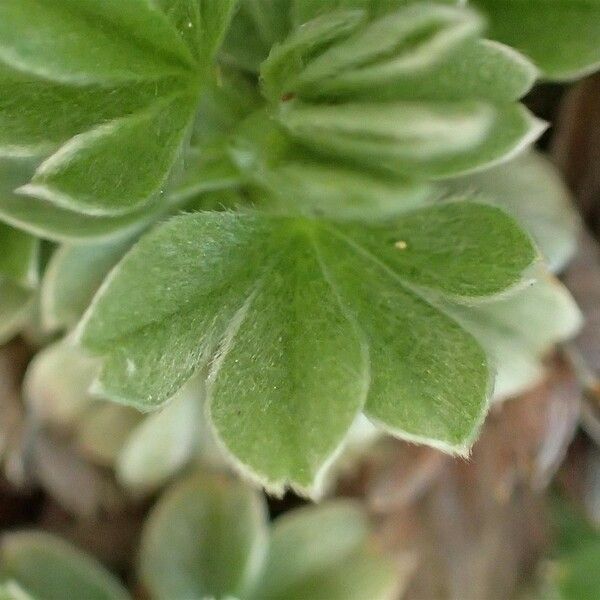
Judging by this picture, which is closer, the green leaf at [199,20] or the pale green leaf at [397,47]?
the pale green leaf at [397,47]

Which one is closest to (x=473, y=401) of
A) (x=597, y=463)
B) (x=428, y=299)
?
(x=428, y=299)

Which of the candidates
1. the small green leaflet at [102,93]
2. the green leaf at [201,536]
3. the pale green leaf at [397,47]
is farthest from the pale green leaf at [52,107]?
the green leaf at [201,536]

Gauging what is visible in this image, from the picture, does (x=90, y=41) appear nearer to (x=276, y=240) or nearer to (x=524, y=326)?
(x=276, y=240)

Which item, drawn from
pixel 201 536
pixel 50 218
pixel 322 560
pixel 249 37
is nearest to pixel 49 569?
pixel 201 536

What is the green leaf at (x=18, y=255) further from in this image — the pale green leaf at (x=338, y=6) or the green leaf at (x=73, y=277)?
the pale green leaf at (x=338, y=6)

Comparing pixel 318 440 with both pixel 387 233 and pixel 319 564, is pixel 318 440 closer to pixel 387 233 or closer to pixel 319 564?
pixel 387 233

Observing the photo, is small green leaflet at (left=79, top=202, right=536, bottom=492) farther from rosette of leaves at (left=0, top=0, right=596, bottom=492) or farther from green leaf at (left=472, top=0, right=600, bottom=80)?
green leaf at (left=472, top=0, right=600, bottom=80)
